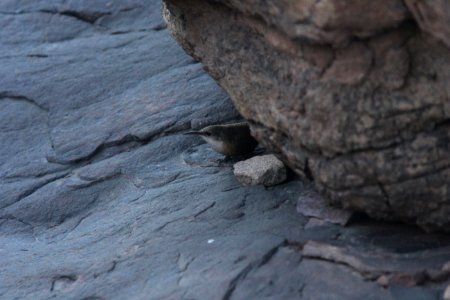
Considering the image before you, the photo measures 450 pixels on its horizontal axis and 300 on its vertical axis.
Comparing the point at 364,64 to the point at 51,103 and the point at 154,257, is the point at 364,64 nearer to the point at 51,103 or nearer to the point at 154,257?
the point at 154,257

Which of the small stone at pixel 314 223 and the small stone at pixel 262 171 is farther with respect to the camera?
the small stone at pixel 262 171

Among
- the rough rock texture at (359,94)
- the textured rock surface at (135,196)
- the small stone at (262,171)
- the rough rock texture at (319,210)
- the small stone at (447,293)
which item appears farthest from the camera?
the small stone at (262,171)

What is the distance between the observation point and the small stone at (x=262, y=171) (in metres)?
5.54

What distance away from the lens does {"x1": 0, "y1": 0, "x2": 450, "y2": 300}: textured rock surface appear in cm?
471

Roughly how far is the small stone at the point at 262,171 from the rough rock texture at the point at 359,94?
1.88ft

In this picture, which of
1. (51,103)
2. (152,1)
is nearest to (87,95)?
(51,103)

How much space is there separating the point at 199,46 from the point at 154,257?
1287 millimetres

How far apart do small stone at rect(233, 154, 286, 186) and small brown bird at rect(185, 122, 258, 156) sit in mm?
332

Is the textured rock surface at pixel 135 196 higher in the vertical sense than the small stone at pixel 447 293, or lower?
higher

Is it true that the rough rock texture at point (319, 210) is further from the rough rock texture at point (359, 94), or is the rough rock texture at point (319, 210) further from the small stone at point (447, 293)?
the small stone at point (447, 293)

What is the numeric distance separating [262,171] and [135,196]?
994 mm

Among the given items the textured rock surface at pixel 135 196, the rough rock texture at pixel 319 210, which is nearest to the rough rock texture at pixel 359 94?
the rough rock texture at pixel 319 210

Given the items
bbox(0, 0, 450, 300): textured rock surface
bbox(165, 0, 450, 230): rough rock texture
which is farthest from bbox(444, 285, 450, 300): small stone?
bbox(165, 0, 450, 230): rough rock texture

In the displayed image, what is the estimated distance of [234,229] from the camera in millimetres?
5211
